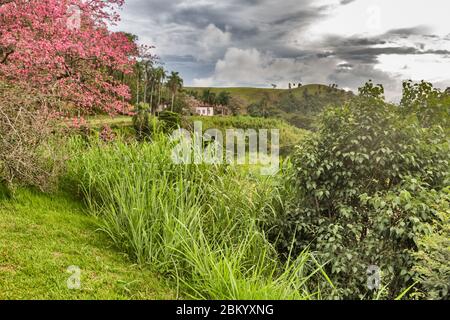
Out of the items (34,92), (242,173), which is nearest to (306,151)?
(242,173)

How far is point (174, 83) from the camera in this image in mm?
12648

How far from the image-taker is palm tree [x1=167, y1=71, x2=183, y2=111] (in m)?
12.3

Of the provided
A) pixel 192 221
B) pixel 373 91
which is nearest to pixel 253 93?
pixel 373 91

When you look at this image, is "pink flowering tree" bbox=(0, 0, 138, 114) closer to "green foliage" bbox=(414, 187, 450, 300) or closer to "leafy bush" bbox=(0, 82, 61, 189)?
"leafy bush" bbox=(0, 82, 61, 189)

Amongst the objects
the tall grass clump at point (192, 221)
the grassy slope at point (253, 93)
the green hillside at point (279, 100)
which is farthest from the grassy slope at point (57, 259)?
the grassy slope at point (253, 93)

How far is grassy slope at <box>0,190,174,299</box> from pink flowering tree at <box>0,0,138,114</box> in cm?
172

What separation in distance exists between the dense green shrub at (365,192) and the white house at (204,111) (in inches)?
451

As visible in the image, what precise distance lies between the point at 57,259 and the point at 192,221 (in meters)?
1.19

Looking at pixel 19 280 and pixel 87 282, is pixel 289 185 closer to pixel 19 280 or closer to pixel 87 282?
pixel 87 282

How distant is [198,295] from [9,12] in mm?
5386

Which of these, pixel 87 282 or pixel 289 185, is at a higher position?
pixel 289 185

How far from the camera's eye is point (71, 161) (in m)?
5.54

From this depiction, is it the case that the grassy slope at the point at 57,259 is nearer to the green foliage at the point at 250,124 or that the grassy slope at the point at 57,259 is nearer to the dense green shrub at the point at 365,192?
the dense green shrub at the point at 365,192
